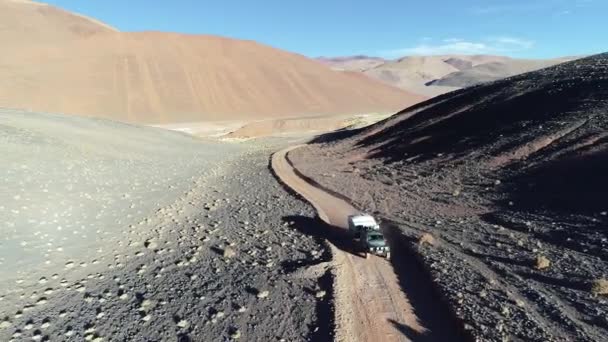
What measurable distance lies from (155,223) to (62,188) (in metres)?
Answer: 6.76

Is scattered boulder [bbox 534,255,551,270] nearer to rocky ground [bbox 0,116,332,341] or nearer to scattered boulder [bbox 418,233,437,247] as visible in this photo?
scattered boulder [bbox 418,233,437,247]

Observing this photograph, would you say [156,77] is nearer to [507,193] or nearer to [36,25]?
[36,25]

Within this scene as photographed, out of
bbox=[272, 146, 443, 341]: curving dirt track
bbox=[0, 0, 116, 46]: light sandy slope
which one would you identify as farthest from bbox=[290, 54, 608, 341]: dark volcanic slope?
bbox=[0, 0, 116, 46]: light sandy slope

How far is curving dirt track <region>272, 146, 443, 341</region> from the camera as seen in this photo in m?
11.7

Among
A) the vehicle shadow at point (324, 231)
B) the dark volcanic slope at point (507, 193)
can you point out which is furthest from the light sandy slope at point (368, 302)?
the dark volcanic slope at point (507, 193)

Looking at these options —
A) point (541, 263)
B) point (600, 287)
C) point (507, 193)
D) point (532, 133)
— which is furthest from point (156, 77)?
point (600, 287)

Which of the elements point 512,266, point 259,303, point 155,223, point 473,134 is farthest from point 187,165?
point 512,266

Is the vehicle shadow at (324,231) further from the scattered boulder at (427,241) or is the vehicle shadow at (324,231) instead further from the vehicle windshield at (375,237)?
the scattered boulder at (427,241)

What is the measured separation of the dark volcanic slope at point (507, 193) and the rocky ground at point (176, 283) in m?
4.84

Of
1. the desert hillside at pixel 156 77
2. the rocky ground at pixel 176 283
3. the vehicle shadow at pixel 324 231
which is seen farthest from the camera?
the desert hillside at pixel 156 77

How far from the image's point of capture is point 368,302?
43.7 ft

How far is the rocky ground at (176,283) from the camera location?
12047 mm

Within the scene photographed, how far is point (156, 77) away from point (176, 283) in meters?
107

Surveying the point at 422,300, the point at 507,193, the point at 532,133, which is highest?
the point at 532,133
